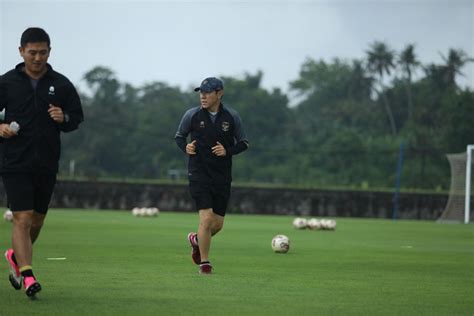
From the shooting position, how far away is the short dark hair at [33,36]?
10.5 m

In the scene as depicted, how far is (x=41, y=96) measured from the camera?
35.2 feet

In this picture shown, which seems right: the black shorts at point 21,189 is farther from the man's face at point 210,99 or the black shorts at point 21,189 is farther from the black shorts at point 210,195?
the man's face at point 210,99

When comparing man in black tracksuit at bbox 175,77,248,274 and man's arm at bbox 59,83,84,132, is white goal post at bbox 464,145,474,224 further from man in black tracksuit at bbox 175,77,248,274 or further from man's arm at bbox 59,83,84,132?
man's arm at bbox 59,83,84,132

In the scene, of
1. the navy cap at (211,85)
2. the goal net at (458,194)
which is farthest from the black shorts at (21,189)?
the goal net at (458,194)

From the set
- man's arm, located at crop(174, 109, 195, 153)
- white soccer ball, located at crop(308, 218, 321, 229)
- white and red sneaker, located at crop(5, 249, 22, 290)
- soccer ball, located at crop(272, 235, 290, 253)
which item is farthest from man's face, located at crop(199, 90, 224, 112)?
white soccer ball, located at crop(308, 218, 321, 229)

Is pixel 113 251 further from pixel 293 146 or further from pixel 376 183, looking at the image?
pixel 293 146

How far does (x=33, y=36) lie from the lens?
414 inches

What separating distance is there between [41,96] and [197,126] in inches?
140

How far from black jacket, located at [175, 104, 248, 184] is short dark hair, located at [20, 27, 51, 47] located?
3.65 meters

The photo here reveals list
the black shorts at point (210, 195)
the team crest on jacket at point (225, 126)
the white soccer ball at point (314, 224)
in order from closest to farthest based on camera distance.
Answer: the black shorts at point (210, 195)
the team crest on jacket at point (225, 126)
the white soccer ball at point (314, 224)

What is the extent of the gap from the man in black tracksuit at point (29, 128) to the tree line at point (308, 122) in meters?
63.8

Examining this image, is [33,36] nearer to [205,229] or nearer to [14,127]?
[14,127]

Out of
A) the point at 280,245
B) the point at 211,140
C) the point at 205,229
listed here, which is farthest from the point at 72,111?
the point at 280,245

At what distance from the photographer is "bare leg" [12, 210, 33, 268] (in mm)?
10602
